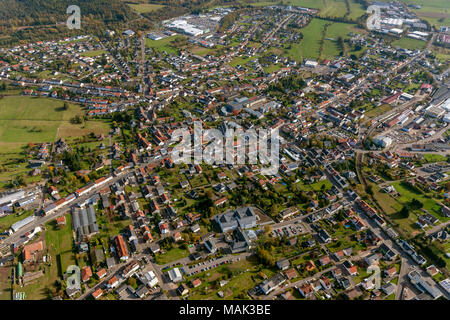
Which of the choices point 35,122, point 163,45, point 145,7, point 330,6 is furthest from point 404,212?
point 330,6

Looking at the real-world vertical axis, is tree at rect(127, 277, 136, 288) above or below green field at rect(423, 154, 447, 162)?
below

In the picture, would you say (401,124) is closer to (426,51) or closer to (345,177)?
(345,177)

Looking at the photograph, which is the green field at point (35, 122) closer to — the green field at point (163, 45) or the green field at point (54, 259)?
the green field at point (54, 259)

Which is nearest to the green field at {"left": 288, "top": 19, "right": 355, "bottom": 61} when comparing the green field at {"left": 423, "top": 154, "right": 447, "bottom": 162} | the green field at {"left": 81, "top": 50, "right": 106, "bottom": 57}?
the green field at {"left": 423, "top": 154, "right": 447, "bottom": 162}

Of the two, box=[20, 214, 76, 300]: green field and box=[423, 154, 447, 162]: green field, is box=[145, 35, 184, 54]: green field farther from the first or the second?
box=[423, 154, 447, 162]: green field

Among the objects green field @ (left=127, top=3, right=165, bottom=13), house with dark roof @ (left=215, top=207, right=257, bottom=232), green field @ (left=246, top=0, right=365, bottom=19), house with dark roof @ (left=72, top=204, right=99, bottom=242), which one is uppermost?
green field @ (left=246, top=0, right=365, bottom=19)

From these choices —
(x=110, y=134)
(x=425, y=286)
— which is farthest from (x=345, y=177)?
(x=110, y=134)

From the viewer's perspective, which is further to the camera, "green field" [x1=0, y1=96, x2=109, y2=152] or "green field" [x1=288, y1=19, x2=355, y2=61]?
"green field" [x1=288, y1=19, x2=355, y2=61]
